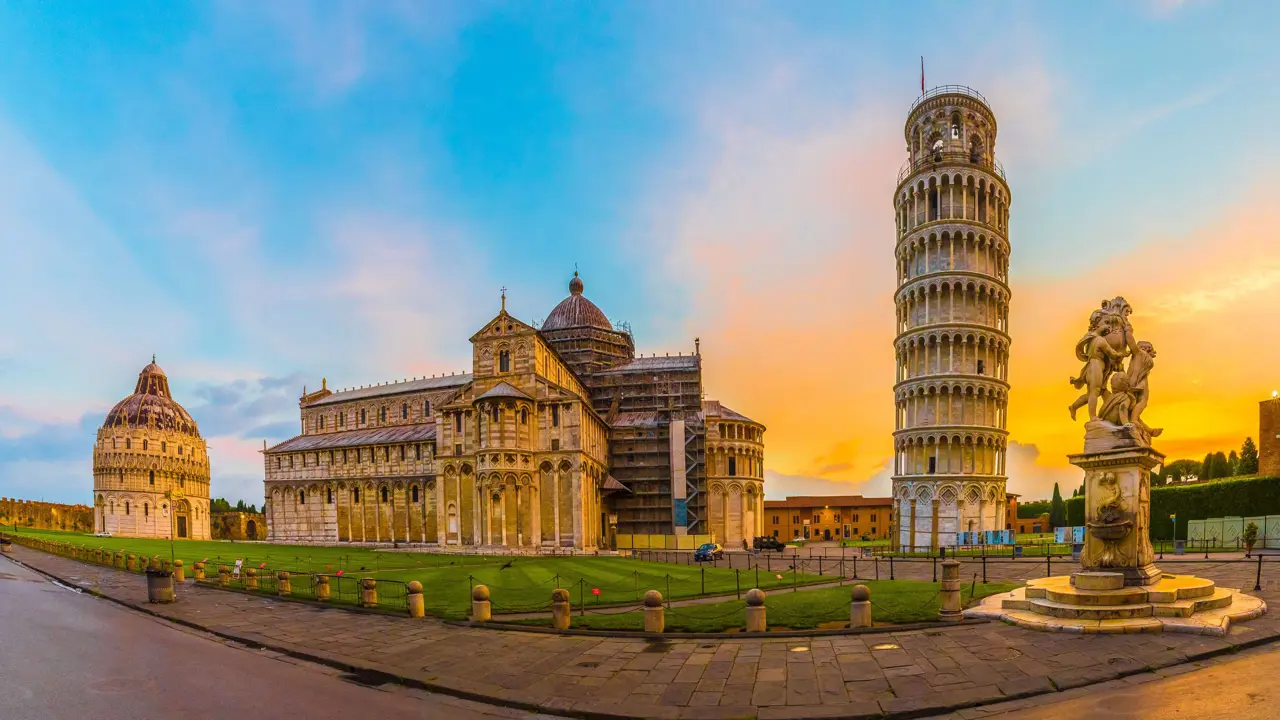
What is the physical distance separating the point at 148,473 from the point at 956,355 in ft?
410

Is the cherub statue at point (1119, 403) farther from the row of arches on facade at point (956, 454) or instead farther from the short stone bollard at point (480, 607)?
Result: the row of arches on facade at point (956, 454)

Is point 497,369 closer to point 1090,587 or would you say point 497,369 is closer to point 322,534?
point 322,534

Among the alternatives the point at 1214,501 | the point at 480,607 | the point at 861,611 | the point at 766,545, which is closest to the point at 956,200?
the point at 1214,501

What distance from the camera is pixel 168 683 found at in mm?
13109

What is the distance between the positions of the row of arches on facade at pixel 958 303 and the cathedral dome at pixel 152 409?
123 metres

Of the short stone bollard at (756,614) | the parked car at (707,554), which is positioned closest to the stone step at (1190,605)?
the short stone bollard at (756,614)

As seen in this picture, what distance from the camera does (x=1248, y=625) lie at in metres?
14.2

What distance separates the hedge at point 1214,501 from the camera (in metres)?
44.6

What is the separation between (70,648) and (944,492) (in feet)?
184

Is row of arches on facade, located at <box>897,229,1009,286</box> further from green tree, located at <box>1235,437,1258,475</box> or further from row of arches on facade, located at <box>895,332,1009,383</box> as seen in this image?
green tree, located at <box>1235,437,1258,475</box>

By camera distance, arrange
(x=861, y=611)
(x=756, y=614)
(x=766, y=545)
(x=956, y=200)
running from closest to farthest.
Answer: (x=861, y=611) < (x=756, y=614) < (x=956, y=200) < (x=766, y=545)

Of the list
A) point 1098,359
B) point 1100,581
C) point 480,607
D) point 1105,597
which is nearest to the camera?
point 1105,597

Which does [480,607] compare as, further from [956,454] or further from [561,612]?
[956,454]

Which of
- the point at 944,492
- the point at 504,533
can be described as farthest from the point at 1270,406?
the point at 504,533
